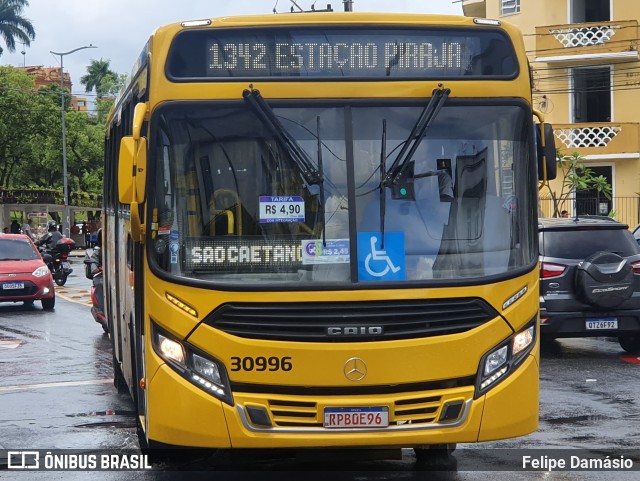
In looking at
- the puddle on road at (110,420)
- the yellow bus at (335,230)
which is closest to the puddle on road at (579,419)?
the yellow bus at (335,230)

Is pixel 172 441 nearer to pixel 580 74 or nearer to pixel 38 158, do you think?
pixel 580 74

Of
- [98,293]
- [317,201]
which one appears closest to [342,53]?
[317,201]

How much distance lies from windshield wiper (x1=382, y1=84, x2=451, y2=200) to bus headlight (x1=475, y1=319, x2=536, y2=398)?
106 centimetres

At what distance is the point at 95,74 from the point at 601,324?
4545 inches

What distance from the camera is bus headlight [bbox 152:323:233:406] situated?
717 cm

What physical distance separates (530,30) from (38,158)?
39598 mm

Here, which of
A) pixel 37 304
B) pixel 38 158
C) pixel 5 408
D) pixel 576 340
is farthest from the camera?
pixel 38 158

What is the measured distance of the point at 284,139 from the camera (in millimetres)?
7414

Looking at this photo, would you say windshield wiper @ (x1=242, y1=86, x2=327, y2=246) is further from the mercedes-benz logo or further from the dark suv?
the dark suv

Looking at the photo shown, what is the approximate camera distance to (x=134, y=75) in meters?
9.03

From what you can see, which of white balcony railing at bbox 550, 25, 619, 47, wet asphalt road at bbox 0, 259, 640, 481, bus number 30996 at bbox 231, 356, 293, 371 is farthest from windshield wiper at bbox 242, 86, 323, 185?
white balcony railing at bbox 550, 25, 619, 47

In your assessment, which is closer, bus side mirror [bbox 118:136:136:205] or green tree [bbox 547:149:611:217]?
bus side mirror [bbox 118:136:136:205]

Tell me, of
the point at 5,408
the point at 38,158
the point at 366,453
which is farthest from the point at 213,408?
the point at 38,158
